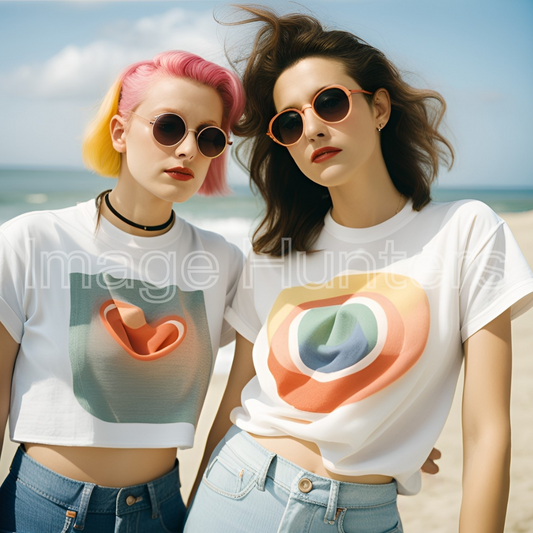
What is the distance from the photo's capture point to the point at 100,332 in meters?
2.31

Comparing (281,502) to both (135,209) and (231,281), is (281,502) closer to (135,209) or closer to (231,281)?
(231,281)

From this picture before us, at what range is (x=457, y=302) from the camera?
2.07 m

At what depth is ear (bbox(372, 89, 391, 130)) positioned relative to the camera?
2.48m

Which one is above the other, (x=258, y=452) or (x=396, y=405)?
(x=396, y=405)

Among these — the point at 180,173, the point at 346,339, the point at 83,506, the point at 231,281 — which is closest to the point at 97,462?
the point at 83,506

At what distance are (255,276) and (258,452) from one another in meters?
0.81

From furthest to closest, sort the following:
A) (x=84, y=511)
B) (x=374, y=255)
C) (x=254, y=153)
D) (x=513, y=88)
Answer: (x=513, y=88)
(x=254, y=153)
(x=374, y=255)
(x=84, y=511)

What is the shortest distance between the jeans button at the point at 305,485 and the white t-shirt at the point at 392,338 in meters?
0.11

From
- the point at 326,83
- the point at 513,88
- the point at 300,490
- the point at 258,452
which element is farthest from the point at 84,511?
the point at 513,88

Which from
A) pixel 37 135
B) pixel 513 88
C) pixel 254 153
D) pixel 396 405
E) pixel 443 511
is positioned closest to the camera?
pixel 396 405

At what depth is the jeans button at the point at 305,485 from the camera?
205 centimetres

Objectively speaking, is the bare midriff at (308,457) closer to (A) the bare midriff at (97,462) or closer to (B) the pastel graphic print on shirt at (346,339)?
(B) the pastel graphic print on shirt at (346,339)

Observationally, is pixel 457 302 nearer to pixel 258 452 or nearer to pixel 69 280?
pixel 258 452

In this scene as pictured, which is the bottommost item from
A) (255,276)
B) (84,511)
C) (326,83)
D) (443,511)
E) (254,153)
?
(443,511)
